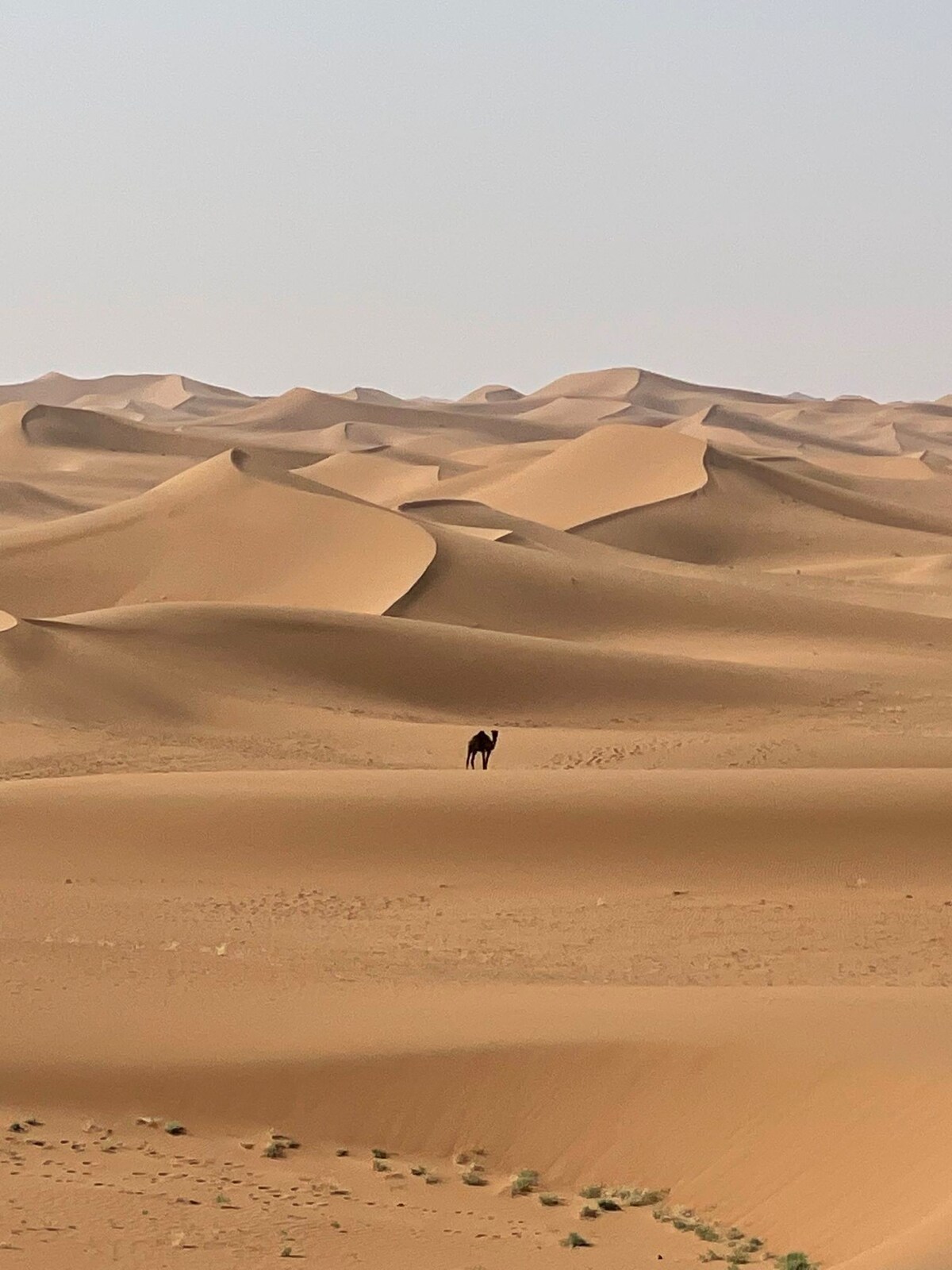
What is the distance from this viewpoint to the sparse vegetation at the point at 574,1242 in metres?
→ 7.88

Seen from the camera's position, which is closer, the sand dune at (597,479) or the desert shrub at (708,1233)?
the desert shrub at (708,1233)

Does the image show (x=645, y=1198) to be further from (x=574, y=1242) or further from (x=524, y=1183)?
(x=574, y=1242)

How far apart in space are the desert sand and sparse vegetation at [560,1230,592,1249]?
6cm

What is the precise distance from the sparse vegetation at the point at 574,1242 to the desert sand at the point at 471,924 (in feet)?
0.20

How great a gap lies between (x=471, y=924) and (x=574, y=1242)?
5657 millimetres

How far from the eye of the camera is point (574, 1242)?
7871 millimetres

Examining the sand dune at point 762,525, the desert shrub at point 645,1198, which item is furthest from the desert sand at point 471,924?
the sand dune at point 762,525

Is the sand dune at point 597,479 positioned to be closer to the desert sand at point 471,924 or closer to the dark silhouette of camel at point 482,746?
the desert sand at point 471,924

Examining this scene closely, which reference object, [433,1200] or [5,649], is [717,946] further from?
[5,649]

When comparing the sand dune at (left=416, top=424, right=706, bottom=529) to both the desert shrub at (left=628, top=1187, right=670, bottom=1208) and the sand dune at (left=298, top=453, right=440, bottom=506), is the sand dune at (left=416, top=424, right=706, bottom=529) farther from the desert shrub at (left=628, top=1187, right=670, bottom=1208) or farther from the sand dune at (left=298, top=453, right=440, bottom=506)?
the desert shrub at (left=628, top=1187, right=670, bottom=1208)

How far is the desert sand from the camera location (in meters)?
8.22

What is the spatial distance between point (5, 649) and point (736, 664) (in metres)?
10.1

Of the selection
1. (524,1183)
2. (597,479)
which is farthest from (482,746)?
(597,479)

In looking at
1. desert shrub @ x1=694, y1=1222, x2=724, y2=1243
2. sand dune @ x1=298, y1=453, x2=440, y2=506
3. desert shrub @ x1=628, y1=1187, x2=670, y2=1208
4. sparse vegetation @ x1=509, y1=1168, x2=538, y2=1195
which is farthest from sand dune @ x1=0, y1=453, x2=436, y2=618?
sand dune @ x1=298, y1=453, x2=440, y2=506
